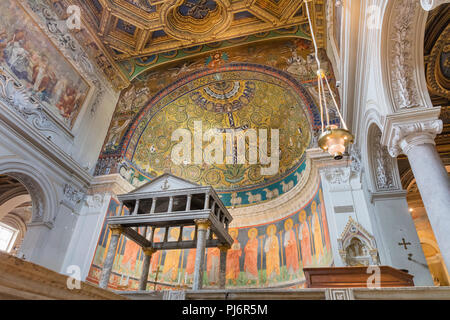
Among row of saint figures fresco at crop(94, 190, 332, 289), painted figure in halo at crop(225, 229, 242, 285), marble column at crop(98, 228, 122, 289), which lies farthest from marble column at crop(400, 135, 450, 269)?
painted figure in halo at crop(225, 229, 242, 285)

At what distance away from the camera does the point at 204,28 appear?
441 inches

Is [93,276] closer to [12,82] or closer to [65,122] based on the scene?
[65,122]

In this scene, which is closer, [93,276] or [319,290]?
[319,290]

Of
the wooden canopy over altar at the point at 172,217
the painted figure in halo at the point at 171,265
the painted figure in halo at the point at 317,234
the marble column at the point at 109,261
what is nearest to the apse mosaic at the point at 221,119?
the painted figure in halo at the point at 317,234

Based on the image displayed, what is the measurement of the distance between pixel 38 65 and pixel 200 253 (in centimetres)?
783

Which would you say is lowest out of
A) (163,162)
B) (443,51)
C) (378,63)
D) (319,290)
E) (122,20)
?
(319,290)

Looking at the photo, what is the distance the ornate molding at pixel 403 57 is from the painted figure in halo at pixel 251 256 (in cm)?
849

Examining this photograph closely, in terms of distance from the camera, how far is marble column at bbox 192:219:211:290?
211 inches

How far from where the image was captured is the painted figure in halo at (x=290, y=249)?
33.3 ft

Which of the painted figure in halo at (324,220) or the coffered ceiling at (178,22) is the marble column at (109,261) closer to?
the painted figure in halo at (324,220)

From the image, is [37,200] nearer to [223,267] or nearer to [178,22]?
[223,267]
